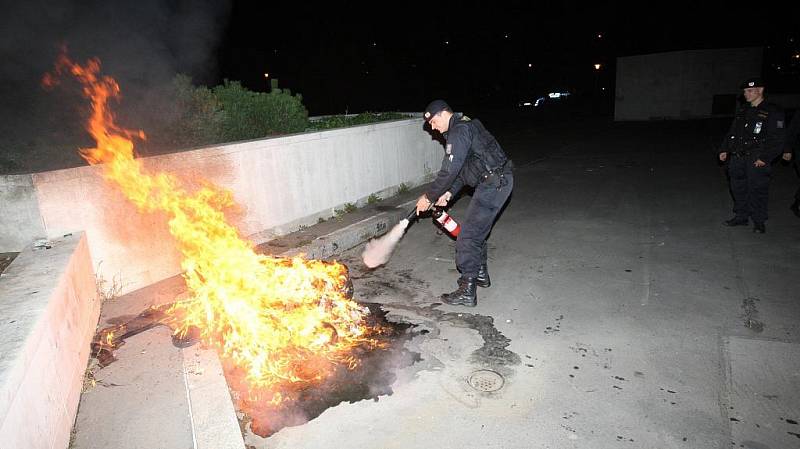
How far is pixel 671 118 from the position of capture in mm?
25094

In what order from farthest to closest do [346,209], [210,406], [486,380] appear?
[346,209] < [486,380] < [210,406]

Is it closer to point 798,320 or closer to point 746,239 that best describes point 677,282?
point 798,320

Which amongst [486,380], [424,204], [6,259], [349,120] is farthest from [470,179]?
[349,120]

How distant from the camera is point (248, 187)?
6180mm

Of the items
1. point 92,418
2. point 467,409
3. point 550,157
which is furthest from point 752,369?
point 550,157

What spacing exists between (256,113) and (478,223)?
417cm

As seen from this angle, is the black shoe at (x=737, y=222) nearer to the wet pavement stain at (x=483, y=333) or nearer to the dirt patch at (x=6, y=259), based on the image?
the wet pavement stain at (x=483, y=333)

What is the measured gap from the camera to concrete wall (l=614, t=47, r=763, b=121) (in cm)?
2372

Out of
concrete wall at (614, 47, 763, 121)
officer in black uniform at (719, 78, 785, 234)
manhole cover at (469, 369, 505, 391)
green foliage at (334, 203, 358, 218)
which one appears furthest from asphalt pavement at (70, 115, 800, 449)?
concrete wall at (614, 47, 763, 121)

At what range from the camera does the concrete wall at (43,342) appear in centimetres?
219

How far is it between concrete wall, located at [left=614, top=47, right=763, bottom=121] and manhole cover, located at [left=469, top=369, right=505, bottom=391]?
26.3 metres

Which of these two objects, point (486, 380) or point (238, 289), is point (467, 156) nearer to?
point (486, 380)

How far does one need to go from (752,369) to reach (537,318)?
1660 mm

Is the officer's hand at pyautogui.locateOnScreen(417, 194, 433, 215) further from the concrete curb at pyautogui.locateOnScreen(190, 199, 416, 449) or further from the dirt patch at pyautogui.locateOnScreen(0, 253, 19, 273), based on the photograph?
the dirt patch at pyautogui.locateOnScreen(0, 253, 19, 273)
